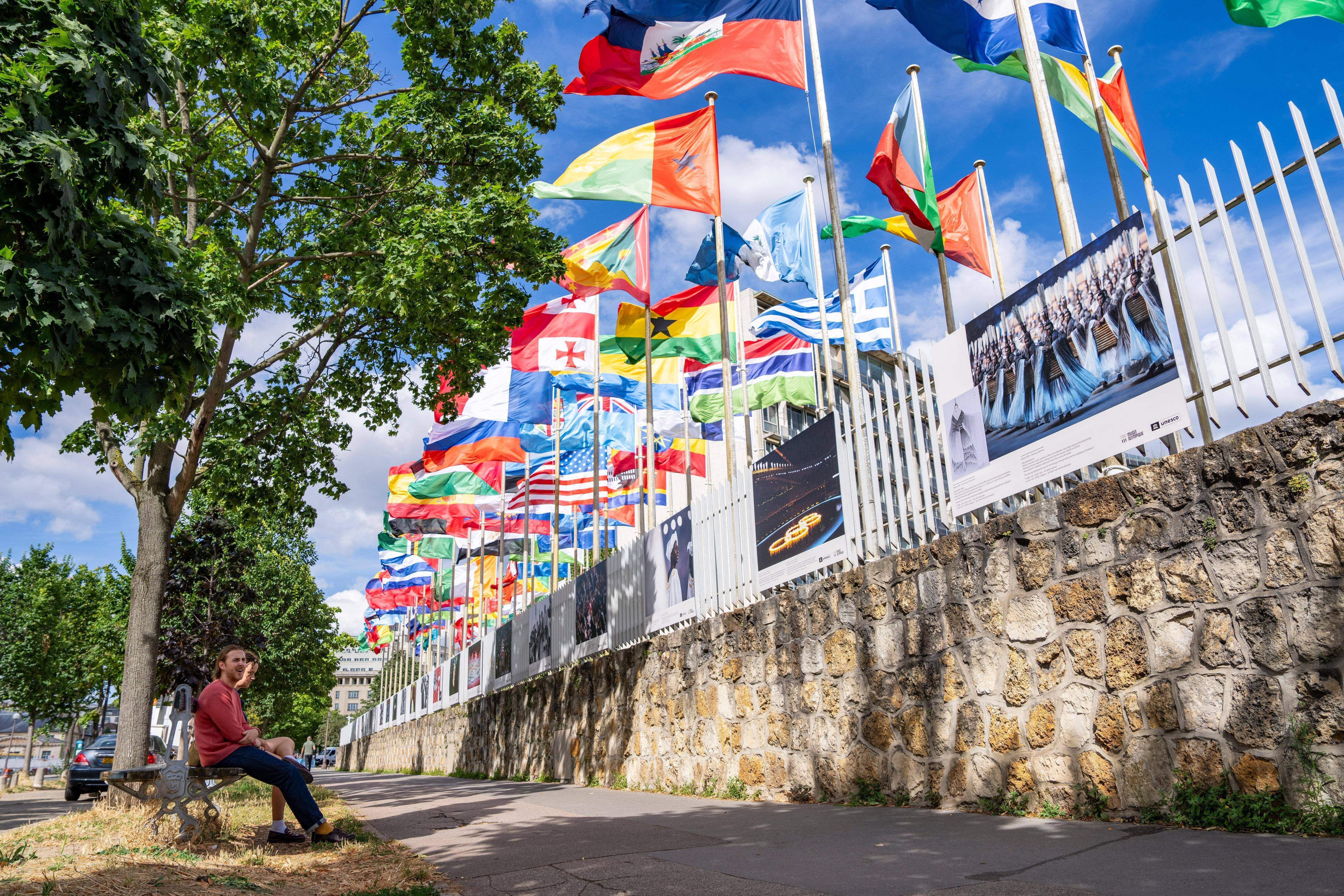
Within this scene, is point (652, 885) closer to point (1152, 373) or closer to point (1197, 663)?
point (1197, 663)

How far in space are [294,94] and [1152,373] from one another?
34.6 ft

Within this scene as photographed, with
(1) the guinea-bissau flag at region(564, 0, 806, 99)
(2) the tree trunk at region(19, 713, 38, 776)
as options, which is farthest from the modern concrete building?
(1) the guinea-bissau flag at region(564, 0, 806, 99)

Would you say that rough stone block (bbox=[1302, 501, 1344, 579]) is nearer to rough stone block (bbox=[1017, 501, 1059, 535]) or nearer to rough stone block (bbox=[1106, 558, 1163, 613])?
rough stone block (bbox=[1106, 558, 1163, 613])

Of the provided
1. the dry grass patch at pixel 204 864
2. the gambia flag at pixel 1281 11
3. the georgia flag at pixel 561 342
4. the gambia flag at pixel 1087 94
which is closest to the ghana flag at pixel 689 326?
the georgia flag at pixel 561 342

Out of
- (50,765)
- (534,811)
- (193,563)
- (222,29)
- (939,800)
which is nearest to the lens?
(939,800)

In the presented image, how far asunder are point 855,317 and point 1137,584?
9449mm

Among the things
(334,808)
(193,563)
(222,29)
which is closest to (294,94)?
(222,29)

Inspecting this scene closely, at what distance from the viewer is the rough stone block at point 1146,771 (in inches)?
167

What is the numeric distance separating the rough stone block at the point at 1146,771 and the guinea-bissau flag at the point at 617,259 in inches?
425

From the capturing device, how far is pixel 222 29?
9.51 m

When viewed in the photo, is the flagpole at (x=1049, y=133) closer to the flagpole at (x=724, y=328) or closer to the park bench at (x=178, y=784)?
the flagpole at (x=724, y=328)

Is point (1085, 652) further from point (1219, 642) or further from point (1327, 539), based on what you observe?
point (1327, 539)

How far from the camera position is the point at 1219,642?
4082mm

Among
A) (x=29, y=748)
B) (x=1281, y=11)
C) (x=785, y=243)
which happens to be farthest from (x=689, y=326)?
(x=29, y=748)
